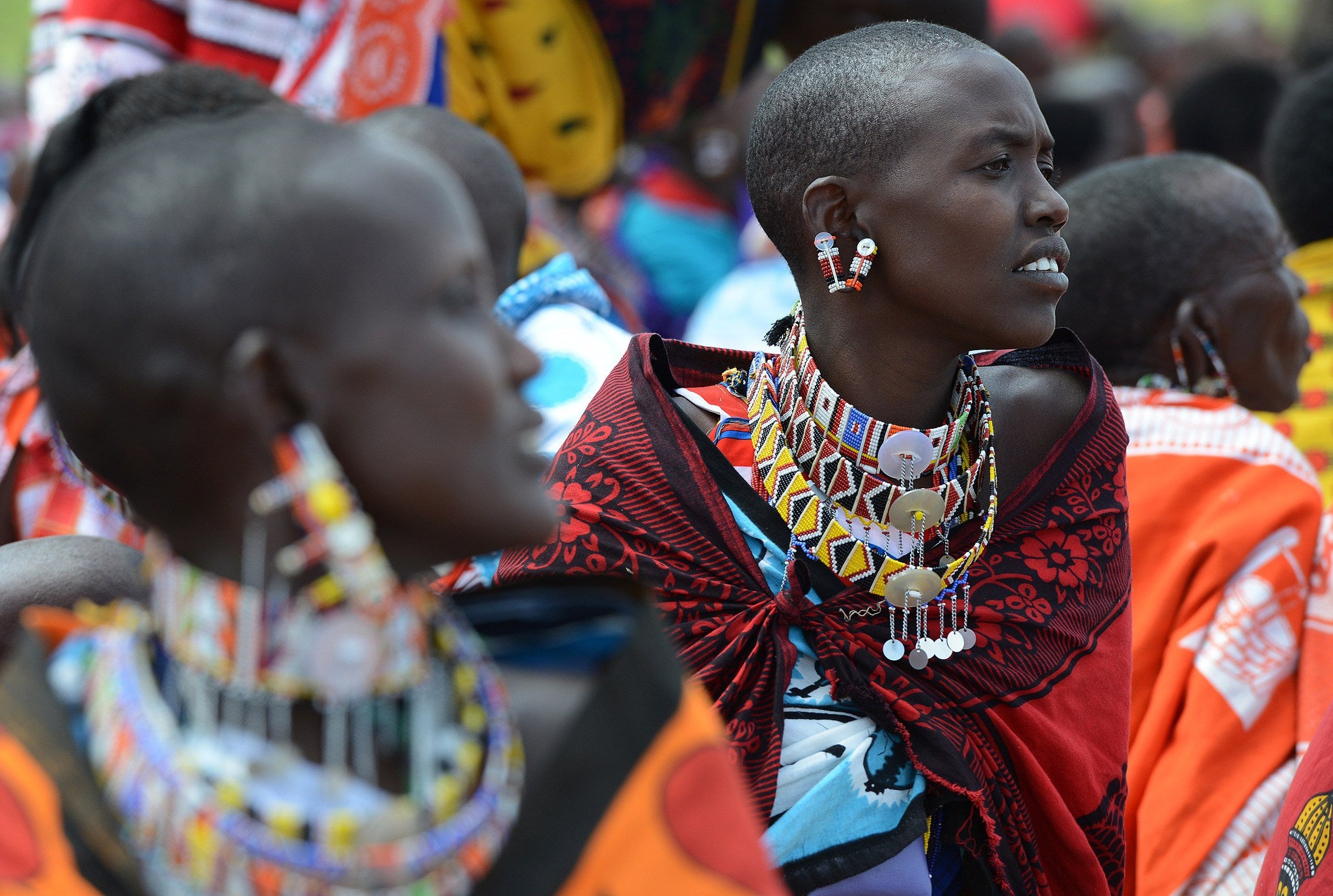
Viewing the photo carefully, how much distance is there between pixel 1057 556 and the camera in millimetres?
2482

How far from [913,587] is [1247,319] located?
138 centimetres

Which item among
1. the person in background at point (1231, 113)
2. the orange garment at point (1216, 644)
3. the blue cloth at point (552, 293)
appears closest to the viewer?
the orange garment at point (1216, 644)

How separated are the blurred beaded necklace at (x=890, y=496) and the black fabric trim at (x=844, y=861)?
10.7 inches

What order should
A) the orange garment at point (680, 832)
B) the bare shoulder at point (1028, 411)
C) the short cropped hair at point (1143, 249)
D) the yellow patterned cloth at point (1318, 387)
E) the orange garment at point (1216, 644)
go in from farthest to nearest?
the yellow patterned cloth at point (1318, 387)
the short cropped hair at point (1143, 249)
the orange garment at point (1216, 644)
the bare shoulder at point (1028, 411)
the orange garment at point (680, 832)

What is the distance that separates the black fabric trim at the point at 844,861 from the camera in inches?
90.6

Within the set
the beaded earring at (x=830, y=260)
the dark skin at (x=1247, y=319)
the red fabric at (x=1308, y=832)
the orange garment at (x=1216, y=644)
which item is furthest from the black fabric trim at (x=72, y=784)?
the dark skin at (x=1247, y=319)

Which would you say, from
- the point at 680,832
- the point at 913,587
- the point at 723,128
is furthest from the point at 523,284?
the point at 723,128

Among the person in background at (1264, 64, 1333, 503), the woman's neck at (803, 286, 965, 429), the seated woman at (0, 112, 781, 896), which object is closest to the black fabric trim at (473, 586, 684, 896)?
the seated woman at (0, 112, 781, 896)

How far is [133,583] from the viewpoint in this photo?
6.71 ft

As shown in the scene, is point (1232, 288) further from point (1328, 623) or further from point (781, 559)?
point (781, 559)

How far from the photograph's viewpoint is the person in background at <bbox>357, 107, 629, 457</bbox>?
133 inches

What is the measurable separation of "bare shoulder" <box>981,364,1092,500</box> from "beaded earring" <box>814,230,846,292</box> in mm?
377

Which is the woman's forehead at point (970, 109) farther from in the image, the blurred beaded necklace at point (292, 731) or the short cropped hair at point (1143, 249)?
the blurred beaded necklace at point (292, 731)

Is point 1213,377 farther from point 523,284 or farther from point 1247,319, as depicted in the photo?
point 523,284
